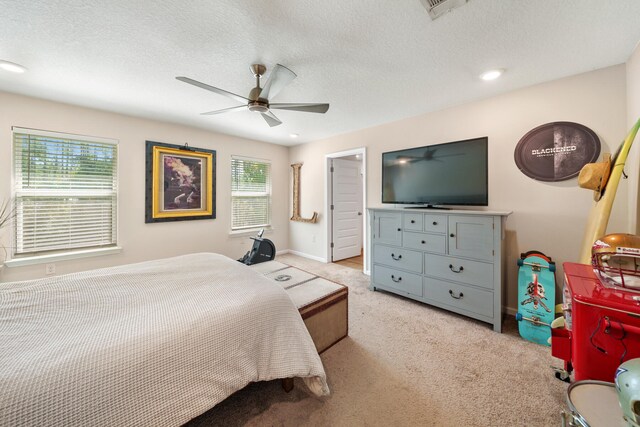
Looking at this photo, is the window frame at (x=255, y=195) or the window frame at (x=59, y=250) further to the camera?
the window frame at (x=255, y=195)

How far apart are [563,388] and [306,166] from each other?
4391 mm

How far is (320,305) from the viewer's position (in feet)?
6.05

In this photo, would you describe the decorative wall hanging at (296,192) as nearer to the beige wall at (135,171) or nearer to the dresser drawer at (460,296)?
the beige wall at (135,171)

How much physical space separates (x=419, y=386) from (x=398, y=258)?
1483 millimetres

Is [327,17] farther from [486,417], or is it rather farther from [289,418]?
[486,417]

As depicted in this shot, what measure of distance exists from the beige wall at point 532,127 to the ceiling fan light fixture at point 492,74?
50 centimetres

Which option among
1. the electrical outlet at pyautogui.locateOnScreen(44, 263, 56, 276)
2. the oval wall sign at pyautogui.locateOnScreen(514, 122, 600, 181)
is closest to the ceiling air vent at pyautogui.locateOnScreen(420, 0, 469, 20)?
the oval wall sign at pyautogui.locateOnScreen(514, 122, 600, 181)

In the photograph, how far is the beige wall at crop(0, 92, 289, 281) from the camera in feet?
8.45

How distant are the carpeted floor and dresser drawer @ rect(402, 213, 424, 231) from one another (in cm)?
104

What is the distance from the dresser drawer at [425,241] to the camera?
252 cm

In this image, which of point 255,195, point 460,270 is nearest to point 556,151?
point 460,270

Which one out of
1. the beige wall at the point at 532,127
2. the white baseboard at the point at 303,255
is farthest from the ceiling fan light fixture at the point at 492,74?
the white baseboard at the point at 303,255

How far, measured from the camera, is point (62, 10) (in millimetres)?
1429

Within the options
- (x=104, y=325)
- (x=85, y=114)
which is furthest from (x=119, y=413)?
(x=85, y=114)
